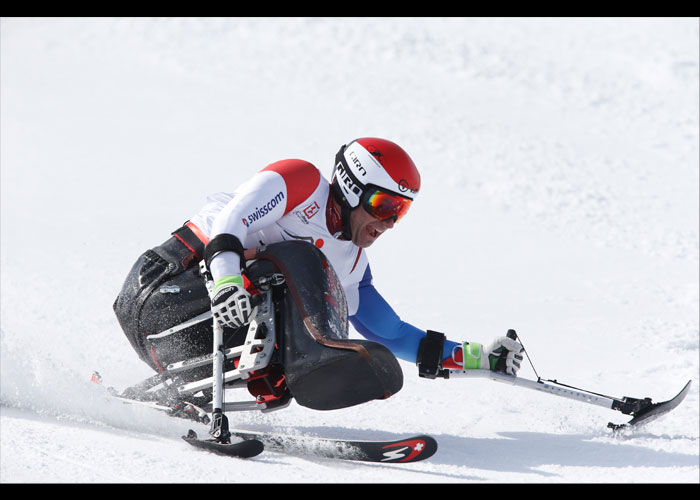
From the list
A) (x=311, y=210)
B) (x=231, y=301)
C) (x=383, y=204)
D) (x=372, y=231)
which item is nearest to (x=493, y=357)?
(x=372, y=231)

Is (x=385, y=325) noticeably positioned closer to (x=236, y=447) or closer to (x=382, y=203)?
(x=382, y=203)

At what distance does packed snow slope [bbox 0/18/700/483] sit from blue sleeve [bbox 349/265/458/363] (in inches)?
17.8

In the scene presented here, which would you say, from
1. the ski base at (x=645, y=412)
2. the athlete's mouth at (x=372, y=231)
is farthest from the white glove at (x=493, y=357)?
the athlete's mouth at (x=372, y=231)

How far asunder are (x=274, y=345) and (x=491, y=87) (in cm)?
995

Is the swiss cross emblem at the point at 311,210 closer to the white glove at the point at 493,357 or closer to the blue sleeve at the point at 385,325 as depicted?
the blue sleeve at the point at 385,325

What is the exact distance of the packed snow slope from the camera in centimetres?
472

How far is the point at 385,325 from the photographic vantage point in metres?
5.38

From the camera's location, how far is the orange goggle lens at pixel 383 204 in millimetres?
4871

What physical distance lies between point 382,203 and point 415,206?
212 inches

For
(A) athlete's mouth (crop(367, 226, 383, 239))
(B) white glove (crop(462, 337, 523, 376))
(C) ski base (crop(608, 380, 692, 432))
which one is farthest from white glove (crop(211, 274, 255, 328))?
(C) ski base (crop(608, 380, 692, 432))

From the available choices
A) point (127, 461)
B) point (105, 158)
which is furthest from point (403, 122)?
point (127, 461)

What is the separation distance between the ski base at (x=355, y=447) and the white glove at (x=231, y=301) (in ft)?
2.04

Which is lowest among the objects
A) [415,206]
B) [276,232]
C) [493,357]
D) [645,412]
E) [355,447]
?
[355,447]

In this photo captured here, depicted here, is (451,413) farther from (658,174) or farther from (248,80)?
(248,80)
